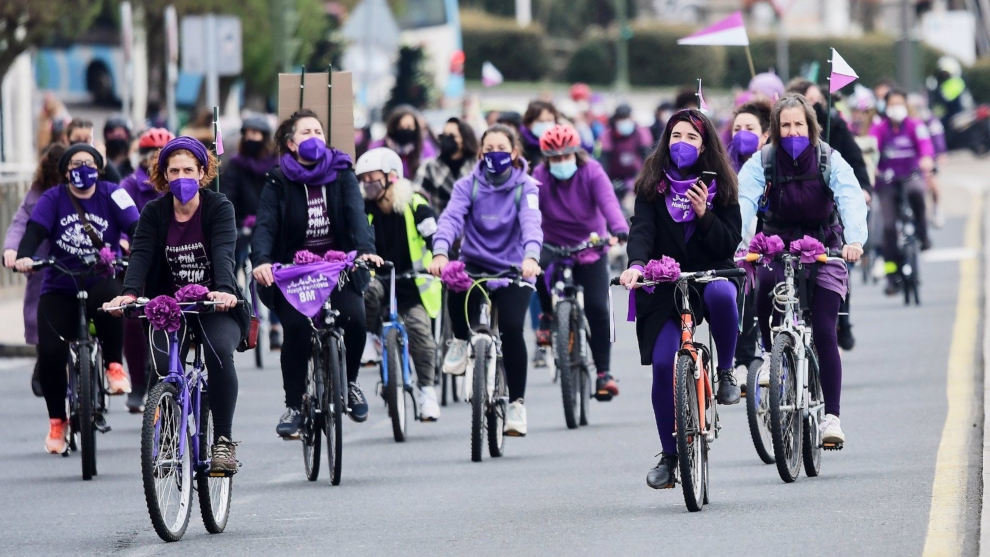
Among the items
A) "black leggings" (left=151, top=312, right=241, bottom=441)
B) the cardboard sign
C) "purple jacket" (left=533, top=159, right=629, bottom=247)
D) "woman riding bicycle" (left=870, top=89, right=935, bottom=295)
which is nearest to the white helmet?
the cardboard sign

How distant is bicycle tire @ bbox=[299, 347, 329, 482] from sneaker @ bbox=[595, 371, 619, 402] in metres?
2.71

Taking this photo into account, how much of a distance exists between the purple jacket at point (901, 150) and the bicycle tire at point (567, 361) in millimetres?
8657

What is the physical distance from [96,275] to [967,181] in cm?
3787

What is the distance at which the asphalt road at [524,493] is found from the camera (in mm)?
9008

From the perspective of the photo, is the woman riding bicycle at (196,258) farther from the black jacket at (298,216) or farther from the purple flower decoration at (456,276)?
the purple flower decoration at (456,276)

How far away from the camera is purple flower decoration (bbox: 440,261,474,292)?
1221 cm

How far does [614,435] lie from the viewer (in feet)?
41.8

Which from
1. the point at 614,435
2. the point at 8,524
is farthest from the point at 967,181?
the point at 8,524

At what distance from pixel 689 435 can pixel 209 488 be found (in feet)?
6.36

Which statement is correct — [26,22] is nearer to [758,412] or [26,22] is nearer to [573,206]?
[573,206]

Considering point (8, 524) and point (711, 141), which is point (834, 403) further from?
point (8, 524)

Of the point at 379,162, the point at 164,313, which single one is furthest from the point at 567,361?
the point at 164,313

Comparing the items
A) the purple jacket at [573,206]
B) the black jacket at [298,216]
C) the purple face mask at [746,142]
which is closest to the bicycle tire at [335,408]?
the black jacket at [298,216]

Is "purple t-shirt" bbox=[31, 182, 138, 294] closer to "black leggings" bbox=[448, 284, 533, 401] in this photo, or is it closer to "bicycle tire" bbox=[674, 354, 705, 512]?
"black leggings" bbox=[448, 284, 533, 401]
